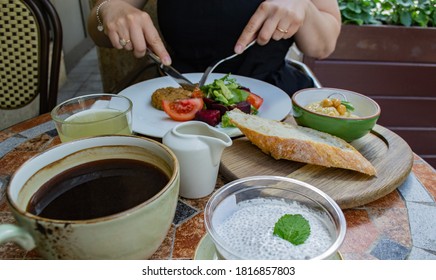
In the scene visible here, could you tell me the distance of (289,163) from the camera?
888 millimetres

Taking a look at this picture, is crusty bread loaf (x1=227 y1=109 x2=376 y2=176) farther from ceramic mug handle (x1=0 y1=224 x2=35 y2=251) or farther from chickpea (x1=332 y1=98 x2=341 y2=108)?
ceramic mug handle (x1=0 y1=224 x2=35 y2=251)

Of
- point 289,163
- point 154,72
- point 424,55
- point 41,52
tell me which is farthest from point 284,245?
point 424,55

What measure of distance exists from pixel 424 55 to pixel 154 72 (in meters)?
1.81

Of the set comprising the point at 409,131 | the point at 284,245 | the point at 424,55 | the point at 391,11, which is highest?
the point at 284,245

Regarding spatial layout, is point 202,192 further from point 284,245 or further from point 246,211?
point 284,245

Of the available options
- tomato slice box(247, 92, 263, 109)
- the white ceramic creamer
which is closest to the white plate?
tomato slice box(247, 92, 263, 109)

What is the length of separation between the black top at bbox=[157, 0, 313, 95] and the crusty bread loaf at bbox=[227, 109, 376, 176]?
559 mm

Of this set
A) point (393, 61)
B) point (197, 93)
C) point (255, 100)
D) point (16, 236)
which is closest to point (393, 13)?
point (393, 61)

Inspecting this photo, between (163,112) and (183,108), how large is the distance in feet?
0.25

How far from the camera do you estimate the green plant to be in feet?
7.86

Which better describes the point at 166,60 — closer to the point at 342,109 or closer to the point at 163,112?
the point at 163,112

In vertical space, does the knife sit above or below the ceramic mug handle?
below

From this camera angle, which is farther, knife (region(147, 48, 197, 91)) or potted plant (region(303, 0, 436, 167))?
potted plant (region(303, 0, 436, 167))

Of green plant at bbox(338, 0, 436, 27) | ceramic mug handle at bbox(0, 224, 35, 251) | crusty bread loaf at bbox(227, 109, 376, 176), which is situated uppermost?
ceramic mug handle at bbox(0, 224, 35, 251)
